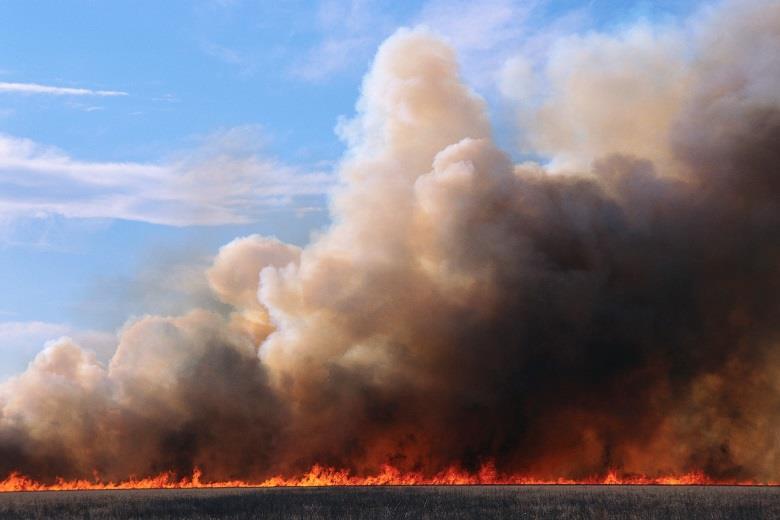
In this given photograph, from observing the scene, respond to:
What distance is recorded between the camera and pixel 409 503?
2432 inches

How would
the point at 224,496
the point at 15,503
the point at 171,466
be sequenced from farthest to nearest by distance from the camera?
the point at 171,466 → the point at 224,496 → the point at 15,503

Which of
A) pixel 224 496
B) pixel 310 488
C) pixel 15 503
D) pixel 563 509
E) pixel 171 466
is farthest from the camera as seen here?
pixel 171 466

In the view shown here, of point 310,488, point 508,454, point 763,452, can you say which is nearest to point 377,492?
point 310,488

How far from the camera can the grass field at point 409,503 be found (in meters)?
55.8

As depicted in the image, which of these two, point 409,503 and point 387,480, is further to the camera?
point 387,480

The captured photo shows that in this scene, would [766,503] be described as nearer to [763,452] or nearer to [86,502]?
[86,502]

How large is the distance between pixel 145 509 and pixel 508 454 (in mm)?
53892

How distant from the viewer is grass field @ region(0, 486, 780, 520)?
183ft

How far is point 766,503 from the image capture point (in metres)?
60.9

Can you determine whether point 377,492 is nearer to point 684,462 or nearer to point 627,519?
point 627,519

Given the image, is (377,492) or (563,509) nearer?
(563,509)

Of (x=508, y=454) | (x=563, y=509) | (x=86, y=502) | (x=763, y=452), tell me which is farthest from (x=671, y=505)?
(x=763, y=452)

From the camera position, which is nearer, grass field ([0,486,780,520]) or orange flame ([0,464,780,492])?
grass field ([0,486,780,520])

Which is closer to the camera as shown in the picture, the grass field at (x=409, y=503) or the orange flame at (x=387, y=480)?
Result: the grass field at (x=409, y=503)
